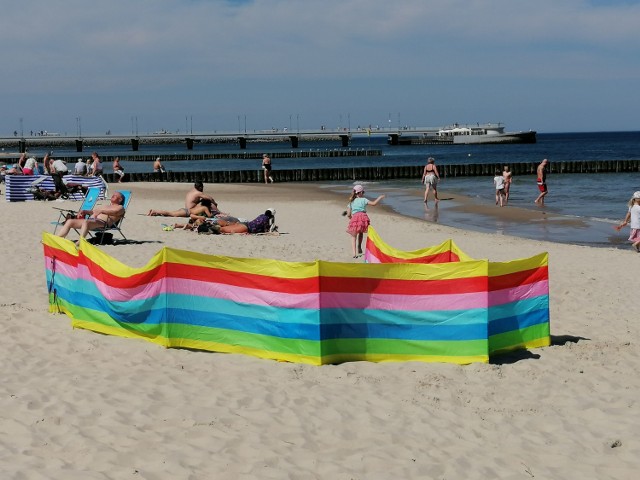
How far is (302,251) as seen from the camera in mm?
14023

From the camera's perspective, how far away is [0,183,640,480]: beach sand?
204 inches

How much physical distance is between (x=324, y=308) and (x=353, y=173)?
40.7 meters

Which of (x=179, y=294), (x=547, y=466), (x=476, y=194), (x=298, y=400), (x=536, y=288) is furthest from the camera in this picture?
(x=476, y=194)

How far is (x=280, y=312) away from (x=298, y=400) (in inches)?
47.1

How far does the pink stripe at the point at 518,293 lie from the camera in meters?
7.70

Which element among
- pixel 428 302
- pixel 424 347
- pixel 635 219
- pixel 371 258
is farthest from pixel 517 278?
pixel 635 219

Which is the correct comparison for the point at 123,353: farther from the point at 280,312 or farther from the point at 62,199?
the point at 62,199

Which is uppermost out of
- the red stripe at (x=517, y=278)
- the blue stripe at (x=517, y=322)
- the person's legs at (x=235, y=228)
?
the red stripe at (x=517, y=278)

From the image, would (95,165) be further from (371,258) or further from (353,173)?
(353,173)

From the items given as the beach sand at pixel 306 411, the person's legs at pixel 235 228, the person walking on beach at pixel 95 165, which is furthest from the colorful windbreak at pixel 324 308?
the person walking on beach at pixel 95 165

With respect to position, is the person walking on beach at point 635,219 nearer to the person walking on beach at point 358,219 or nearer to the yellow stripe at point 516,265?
the person walking on beach at point 358,219

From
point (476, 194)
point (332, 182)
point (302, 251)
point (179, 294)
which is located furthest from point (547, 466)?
point (332, 182)

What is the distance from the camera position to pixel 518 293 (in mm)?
7953

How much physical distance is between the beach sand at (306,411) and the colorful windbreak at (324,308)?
173 mm
